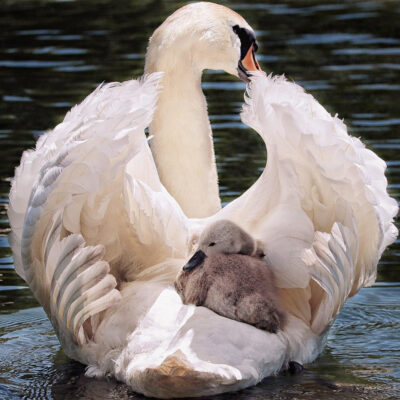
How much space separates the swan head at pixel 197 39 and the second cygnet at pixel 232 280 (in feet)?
4.59

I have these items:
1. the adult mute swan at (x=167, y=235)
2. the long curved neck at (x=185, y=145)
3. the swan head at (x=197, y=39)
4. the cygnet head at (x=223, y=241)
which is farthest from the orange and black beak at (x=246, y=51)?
the cygnet head at (x=223, y=241)

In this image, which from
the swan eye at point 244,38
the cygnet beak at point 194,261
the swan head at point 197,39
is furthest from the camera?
the swan eye at point 244,38

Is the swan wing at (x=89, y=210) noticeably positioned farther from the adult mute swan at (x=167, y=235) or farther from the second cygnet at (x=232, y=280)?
the second cygnet at (x=232, y=280)

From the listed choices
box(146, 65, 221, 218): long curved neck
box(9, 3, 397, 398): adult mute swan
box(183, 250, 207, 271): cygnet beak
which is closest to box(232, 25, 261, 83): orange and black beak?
box(146, 65, 221, 218): long curved neck

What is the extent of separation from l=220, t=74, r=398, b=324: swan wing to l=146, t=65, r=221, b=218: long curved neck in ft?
2.84

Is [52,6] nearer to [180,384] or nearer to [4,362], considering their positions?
[4,362]

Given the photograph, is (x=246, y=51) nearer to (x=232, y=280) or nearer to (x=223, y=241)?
(x=223, y=241)

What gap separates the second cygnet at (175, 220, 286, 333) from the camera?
18.9 feet

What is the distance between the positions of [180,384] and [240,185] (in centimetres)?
418

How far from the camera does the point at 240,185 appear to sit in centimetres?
944

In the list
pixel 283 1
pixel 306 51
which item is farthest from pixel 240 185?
pixel 283 1

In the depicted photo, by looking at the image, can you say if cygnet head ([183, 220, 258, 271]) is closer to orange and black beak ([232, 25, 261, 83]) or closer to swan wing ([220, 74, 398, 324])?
swan wing ([220, 74, 398, 324])

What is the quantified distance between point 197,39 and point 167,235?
146cm

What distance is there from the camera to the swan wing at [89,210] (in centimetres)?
571
